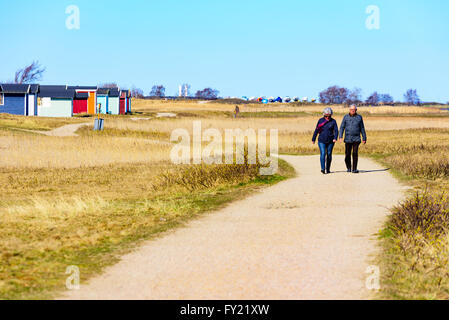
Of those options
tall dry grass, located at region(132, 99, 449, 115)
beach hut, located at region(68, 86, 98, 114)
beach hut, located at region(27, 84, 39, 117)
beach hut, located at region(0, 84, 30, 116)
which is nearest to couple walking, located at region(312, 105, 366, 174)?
beach hut, located at region(0, 84, 30, 116)

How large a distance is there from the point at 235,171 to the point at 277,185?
128 cm

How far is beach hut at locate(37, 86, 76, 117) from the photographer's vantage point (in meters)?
65.8

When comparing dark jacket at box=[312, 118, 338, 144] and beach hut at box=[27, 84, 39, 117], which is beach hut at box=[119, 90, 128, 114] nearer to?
beach hut at box=[27, 84, 39, 117]

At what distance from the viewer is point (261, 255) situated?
7.48m

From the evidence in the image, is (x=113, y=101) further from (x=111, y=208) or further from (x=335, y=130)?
(x=111, y=208)

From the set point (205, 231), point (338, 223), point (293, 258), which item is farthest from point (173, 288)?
point (338, 223)

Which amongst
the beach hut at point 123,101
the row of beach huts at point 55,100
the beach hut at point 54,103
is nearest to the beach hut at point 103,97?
the row of beach huts at point 55,100

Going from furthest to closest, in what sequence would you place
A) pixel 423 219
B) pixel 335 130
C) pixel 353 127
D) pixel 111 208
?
1. pixel 335 130
2. pixel 353 127
3. pixel 111 208
4. pixel 423 219

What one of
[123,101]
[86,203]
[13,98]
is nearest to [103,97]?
[123,101]

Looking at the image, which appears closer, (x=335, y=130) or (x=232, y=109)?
(x=335, y=130)

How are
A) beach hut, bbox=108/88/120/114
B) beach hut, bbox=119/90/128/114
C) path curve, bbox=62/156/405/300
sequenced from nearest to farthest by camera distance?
path curve, bbox=62/156/405/300
beach hut, bbox=108/88/120/114
beach hut, bbox=119/90/128/114

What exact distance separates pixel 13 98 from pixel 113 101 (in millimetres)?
15243

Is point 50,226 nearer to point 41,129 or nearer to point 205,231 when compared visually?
point 205,231

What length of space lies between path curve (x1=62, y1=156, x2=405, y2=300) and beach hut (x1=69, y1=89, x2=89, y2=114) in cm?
6032
